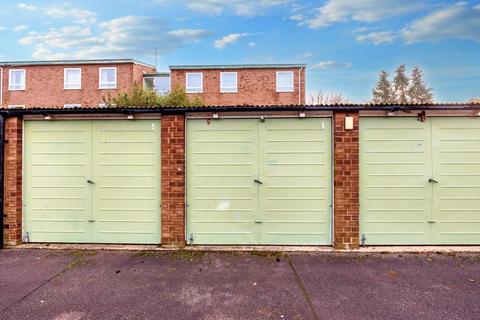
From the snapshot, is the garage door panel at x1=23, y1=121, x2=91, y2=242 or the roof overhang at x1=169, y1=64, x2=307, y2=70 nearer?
the garage door panel at x1=23, y1=121, x2=91, y2=242

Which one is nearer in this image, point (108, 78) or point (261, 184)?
point (261, 184)

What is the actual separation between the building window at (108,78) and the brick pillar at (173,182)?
20574 mm

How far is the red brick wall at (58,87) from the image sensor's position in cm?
2262

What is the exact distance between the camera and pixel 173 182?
5277mm

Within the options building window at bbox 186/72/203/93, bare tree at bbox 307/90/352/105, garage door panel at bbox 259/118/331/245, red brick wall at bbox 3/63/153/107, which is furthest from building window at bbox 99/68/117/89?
garage door panel at bbox 259/118/331/245

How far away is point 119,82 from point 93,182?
20.1 m

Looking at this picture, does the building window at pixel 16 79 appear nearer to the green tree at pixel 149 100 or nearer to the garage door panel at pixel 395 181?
the green tree at pixel 149 100

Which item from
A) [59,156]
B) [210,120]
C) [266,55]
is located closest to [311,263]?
[210,120]

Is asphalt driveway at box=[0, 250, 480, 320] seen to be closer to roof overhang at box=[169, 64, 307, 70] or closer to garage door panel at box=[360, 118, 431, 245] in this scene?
garage door panel at box=[360, 118, 431, 245]

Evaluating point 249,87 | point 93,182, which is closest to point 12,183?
point 93,182

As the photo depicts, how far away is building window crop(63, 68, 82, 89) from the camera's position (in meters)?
22.8

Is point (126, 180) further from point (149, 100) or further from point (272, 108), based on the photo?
point (149, 100)

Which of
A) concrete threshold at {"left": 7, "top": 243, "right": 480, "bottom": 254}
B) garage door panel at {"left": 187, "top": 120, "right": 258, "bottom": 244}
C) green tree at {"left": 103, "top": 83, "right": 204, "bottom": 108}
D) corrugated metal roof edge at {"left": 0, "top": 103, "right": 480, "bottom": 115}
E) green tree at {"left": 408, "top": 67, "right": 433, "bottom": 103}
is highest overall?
green tree at {"left": 408, "top": 67, "right": 433, "bottom": 103}

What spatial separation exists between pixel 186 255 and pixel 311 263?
2.27 m
